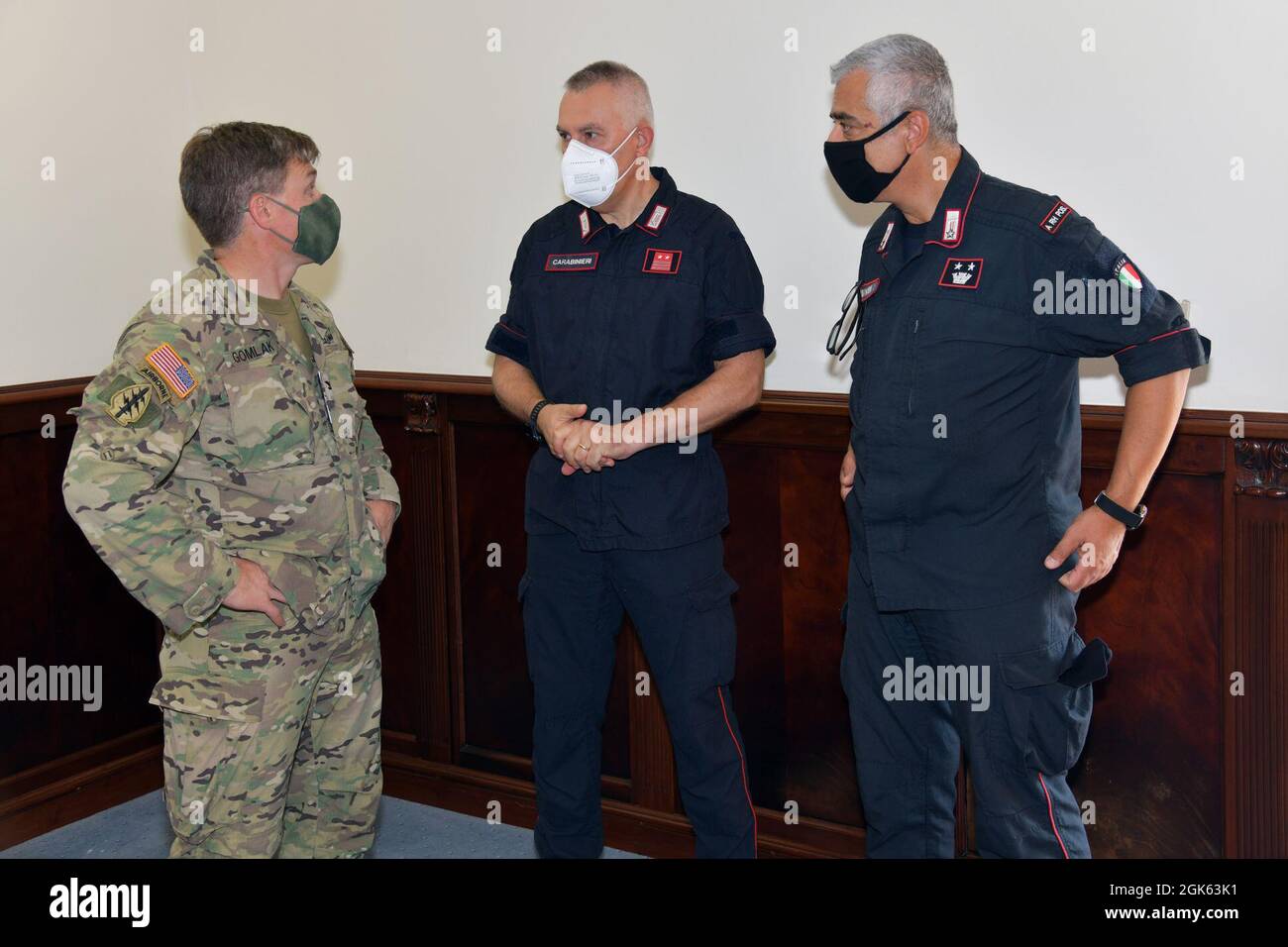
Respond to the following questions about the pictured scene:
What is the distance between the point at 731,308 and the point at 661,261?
17cm

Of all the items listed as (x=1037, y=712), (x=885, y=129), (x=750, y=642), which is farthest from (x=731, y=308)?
(x=1037, y=712)

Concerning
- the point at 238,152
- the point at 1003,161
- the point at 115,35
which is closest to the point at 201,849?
the point at 238,152

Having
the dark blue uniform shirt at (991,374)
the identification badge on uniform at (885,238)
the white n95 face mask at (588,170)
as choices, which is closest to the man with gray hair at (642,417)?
the white n95 face mask at (588,170)

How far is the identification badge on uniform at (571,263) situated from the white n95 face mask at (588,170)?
0.46ft

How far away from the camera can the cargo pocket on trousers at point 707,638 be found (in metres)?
2.48

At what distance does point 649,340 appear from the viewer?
2467 mm

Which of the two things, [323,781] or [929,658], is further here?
[323,781]

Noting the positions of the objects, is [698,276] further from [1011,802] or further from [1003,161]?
[1011,802]

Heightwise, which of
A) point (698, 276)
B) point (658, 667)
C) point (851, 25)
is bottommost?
point (658, 667)

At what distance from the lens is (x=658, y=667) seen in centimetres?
253

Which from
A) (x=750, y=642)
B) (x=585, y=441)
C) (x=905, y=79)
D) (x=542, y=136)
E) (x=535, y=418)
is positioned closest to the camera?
(x=905, y=79)

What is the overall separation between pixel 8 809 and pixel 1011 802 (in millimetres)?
2540

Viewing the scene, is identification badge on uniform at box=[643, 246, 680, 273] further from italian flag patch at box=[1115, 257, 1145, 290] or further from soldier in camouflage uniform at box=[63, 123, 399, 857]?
italian flag patch at box=[1115, 257, 1145, 290]

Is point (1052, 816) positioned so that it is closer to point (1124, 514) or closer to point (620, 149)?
point (1124, 514)
